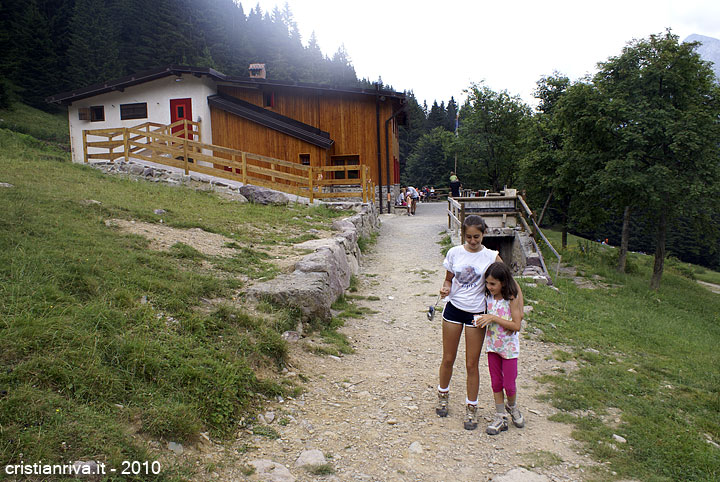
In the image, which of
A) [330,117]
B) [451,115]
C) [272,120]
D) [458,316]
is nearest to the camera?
[458,316]

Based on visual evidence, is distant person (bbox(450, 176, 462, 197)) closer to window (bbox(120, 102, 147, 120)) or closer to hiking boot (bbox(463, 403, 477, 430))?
window (bbox(120, 102, 147, 120))

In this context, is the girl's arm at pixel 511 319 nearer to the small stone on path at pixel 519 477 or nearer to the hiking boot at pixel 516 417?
the hiking boot at pixel 516 417

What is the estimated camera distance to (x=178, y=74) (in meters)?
22.9

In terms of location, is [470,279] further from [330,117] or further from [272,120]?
[330,117]

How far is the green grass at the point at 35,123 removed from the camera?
108ft

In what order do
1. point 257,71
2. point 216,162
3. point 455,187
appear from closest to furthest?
point 216,162 < point 455,187 < point 257,71

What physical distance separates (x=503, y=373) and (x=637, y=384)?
104 inches

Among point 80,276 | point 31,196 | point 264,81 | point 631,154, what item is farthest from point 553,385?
point 264,81

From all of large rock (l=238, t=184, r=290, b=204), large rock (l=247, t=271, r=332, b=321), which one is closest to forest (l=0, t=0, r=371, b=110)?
large rock (l=238, t=184, r=290, b=204)

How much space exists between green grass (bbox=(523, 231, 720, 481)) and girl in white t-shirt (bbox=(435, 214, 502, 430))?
109 centimetres

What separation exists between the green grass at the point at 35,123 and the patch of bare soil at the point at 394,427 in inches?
1397

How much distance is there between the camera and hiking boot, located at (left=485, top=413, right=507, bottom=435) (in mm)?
4305

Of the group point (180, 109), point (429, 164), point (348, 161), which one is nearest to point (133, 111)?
point (180, 109)

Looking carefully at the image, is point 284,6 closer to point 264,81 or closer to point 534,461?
point 264,81
